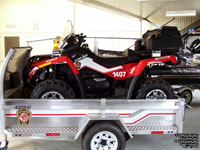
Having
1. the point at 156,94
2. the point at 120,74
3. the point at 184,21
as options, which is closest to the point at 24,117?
the point at 120,74

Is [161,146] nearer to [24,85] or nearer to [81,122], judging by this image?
[81,122]

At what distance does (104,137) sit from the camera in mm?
2379

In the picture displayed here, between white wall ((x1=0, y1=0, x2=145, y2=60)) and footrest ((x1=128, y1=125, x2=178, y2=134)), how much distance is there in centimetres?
1056

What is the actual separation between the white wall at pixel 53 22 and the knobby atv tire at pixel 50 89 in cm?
1004

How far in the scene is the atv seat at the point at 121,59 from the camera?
124 inches

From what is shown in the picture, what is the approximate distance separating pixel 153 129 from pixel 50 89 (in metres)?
1.35

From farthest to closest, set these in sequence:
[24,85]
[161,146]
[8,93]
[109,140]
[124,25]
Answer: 1. [124,25]
2. [24,85]
3. [161,146]
4. [8,93]
5. [109,140]

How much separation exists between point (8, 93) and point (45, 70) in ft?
2.09

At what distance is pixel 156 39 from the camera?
3150mm

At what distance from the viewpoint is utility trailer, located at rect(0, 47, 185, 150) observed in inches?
92.0

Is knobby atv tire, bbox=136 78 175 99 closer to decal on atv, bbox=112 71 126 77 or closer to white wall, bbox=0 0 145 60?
decal on atv, bbox=112 71 126 77

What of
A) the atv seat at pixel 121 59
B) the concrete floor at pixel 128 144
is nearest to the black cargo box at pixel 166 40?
the atv seat at pixel 121 59

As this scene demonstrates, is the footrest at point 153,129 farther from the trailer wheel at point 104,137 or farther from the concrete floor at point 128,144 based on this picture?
the concrete floor at point 128,144

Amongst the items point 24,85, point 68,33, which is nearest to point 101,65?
point 68,33
